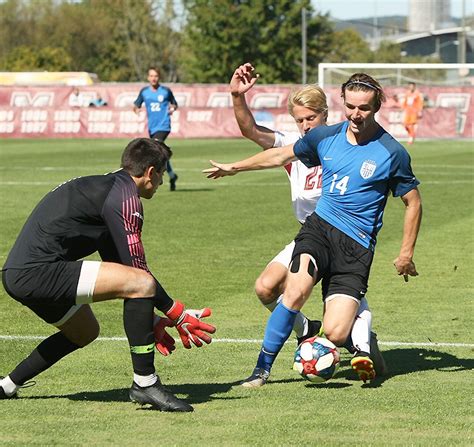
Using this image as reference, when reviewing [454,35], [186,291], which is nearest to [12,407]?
[186,291]

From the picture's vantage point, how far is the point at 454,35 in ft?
357

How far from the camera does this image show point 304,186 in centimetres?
837

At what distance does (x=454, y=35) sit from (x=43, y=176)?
88.6 meters

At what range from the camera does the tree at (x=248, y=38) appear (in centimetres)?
7019

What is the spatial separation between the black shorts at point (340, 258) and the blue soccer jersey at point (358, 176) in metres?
0.05

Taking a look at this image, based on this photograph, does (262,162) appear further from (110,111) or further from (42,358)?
(110,111)

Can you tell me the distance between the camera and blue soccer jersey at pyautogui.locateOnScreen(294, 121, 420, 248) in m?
7.45

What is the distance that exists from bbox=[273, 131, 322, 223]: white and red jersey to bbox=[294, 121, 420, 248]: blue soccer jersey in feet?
2.17

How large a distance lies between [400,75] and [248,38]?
88.1 ft

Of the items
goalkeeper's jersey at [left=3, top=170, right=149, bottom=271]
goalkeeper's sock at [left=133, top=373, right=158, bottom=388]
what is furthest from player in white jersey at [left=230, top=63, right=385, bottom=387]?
goalkeeper's jersey at [left=3, top=170, right=149, bottom=271]

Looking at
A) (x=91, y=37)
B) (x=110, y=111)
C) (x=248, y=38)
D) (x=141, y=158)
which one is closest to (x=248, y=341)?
(x=141, y=158)

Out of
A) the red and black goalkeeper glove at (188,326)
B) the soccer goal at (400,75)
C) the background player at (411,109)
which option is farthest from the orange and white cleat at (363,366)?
the background player at (411,109)

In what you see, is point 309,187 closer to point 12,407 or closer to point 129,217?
point 129,217

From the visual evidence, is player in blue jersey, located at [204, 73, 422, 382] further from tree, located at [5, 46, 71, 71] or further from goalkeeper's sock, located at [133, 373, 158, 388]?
tree, located at [5, 46, 71, 71]
